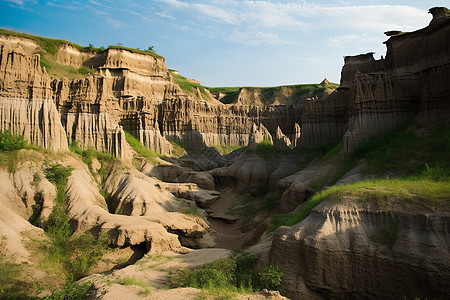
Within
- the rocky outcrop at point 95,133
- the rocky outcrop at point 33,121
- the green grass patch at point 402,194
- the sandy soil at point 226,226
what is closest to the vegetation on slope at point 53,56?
the rocky outcrop at point 95,133

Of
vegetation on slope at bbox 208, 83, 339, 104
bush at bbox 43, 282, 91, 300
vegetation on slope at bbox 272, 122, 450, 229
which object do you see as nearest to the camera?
bush at bbox 43, 282, 91, 300

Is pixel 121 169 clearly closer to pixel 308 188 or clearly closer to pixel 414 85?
pixel 308 188

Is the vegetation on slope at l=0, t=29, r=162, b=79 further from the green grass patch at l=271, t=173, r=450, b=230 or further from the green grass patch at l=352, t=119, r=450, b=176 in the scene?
the green grass patch at l=271, t=173, r=450, b=230

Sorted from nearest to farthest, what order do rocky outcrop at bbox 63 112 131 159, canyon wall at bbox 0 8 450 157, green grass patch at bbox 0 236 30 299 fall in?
green grass patch at bbox 0 236 30 299 < canyon wall at bbox 0 8 450 157 < rocky outcrop at bbox 63 112 131 159

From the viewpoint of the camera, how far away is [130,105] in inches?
1912

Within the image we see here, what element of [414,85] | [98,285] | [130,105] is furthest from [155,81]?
[98,285]

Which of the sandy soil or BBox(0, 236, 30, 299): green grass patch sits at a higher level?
BBox(0, 236, 30, 299): green grass patch

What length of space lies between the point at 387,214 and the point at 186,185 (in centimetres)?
2561

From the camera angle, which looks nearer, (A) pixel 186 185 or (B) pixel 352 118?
(B) pixel 352 118

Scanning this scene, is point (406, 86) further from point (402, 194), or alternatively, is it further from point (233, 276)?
point (233, 276)

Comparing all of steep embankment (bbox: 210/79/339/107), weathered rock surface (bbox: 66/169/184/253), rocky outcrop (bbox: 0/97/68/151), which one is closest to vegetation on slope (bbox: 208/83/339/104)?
steep embankment (bbox: 210/79/339/107)

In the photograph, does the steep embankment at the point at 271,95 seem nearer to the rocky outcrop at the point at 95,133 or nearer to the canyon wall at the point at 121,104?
the canyon wall at the point at 121,104

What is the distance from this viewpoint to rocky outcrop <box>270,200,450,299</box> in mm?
10742

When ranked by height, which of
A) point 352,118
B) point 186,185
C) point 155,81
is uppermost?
point 155,81
